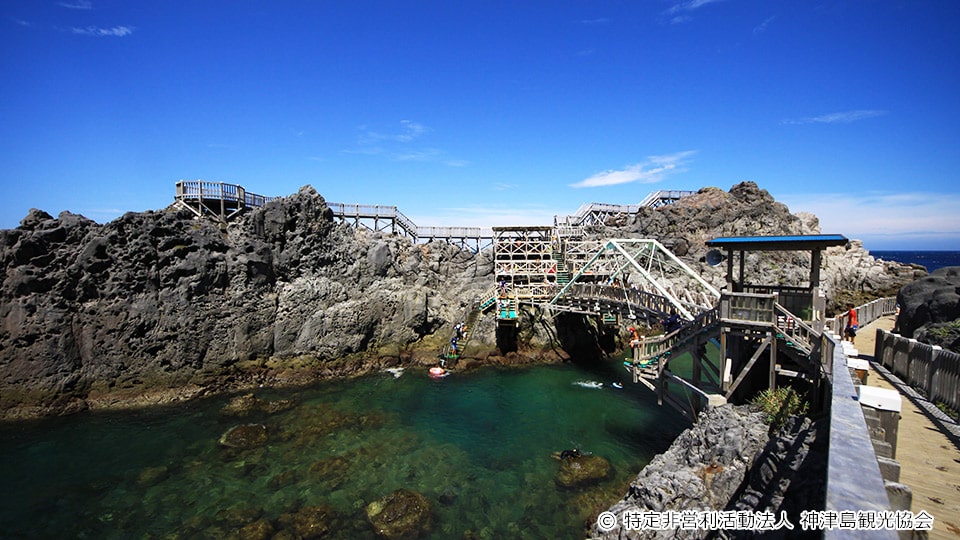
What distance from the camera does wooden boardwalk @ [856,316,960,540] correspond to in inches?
243

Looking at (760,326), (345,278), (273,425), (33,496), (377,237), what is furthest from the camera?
(377,237)

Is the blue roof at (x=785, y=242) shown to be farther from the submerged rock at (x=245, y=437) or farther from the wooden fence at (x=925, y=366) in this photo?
the submerged rock at (x=245, y=437)

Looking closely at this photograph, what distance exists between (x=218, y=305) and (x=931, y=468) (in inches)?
1324

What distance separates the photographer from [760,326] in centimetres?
1389

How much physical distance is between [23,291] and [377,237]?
71.1 ft

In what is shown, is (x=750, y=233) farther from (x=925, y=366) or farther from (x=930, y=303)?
(x=925, y=366)

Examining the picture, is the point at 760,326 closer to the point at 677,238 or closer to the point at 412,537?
the point at 412,537

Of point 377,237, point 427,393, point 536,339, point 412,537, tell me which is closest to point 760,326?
point 412,537

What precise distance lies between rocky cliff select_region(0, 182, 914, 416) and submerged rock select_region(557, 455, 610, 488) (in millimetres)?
15709

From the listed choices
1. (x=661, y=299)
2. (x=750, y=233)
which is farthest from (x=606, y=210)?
(x=661, y=299)

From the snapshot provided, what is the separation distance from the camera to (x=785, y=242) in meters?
13.7

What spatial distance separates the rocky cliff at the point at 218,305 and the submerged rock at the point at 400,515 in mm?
16293

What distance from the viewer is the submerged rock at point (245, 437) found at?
67.4 ft

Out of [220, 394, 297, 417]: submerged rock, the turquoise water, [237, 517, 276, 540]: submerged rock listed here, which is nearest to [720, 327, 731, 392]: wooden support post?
the turquoise water
